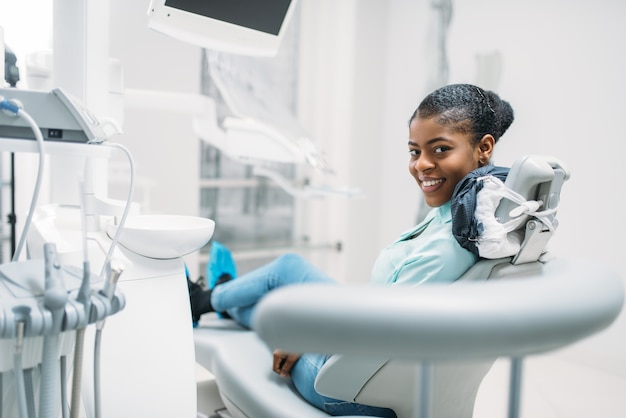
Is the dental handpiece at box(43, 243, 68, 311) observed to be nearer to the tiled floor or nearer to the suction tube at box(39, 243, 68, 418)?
the suction tube at box(39, 243, 68, 418)

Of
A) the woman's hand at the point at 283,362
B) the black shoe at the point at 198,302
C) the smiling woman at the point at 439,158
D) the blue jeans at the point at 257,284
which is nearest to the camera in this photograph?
the smiling woman at the point at 439,158

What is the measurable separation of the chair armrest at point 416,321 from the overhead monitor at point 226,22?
1298 mm

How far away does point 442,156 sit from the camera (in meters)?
1.17

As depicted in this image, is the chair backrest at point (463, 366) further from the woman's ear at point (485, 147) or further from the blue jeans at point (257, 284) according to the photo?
the blue jeans at point (257, 284)

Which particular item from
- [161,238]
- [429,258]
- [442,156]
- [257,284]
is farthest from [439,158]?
[257,284]

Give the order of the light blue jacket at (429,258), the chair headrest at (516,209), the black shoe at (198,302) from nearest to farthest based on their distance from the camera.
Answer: the chair headrest at (516,209) → the light blue jacket at (429,258) → the black shoe at (198,302)

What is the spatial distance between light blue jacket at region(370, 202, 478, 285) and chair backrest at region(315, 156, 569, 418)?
37mm

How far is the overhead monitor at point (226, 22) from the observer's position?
1.46m

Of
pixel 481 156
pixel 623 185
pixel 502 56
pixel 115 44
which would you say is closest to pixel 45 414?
pixel 481 156

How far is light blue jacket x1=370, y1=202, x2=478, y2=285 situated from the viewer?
1.02m

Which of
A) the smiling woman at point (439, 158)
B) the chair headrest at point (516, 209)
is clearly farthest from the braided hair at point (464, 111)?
the chair headrest at point (516, 209)

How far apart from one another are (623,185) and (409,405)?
1643 millimetres

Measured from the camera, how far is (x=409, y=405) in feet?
3.69

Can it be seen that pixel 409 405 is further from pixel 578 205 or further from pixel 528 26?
pixel 528 26
